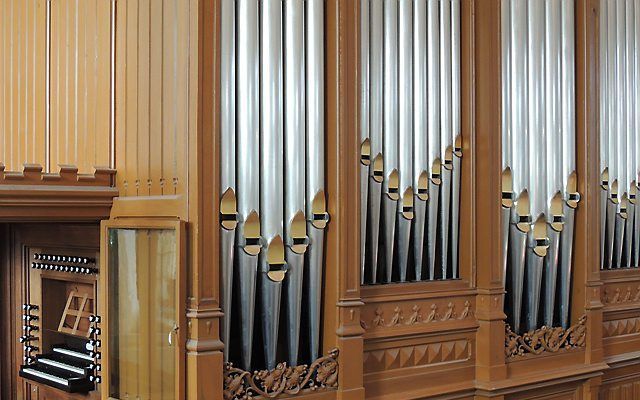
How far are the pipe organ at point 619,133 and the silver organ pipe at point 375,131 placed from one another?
2288 millimetres

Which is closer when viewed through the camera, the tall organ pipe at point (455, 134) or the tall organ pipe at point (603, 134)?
the tall organ pipe at point (455, 134)

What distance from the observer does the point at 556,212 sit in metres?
6.67

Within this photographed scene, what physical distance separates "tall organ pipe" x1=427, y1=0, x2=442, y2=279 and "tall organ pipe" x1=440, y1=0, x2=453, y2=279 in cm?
5

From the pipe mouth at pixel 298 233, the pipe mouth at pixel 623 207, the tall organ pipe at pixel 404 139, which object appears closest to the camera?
the pipe mouth at pixel 298 233

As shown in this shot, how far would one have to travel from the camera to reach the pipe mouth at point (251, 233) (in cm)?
500

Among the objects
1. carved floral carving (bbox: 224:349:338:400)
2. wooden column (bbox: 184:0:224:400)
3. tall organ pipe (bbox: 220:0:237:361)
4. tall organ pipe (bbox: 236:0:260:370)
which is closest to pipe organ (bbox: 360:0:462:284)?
carved floral carving (bbox: 224:349:338:400)

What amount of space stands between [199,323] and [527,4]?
3.44m

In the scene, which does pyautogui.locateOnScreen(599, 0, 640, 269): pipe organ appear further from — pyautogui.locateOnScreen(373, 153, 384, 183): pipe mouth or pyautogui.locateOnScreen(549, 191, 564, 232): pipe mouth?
pyautogui.locateOnScreen(373, 153, 384, 183): pipe mouth

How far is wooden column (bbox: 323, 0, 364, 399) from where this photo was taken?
5.38m

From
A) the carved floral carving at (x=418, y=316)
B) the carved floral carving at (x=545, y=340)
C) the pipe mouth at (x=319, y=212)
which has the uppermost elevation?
the pipe mouth at (x=319, y=212)

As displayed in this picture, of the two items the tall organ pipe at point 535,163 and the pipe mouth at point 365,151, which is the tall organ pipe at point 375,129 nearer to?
the pipe mouth at point 365,151

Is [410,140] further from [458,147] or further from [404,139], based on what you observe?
[458,147]

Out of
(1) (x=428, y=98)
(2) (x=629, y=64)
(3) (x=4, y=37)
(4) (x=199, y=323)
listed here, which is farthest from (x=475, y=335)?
(3) (x=4, y=37)

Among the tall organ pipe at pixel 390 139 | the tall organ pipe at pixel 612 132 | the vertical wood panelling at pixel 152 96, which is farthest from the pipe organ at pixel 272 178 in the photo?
the tall organ pipe at pixel 612 132
